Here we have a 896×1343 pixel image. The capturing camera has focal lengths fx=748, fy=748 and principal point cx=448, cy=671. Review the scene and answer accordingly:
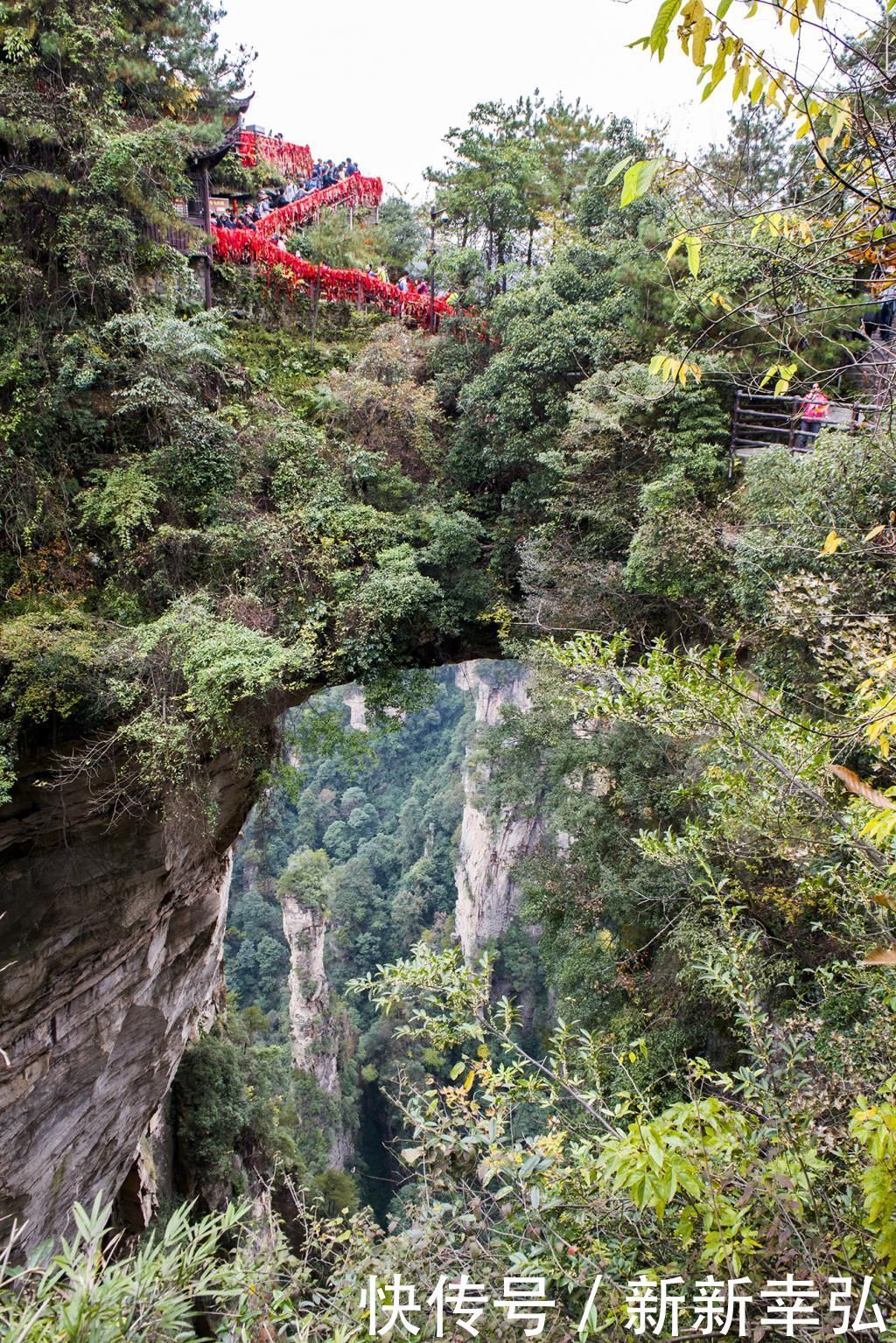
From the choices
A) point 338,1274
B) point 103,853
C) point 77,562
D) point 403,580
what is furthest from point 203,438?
point 338,1274

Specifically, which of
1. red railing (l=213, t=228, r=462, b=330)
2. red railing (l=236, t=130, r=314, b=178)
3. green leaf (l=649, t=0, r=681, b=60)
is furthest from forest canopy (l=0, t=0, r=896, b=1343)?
red railing (l=236, t=130, r=314, b=178)

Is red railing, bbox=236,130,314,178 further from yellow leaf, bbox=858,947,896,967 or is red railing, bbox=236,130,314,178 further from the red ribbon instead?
yellow leaf, bbox=858,947,896,967

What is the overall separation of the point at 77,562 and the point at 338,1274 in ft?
20.7

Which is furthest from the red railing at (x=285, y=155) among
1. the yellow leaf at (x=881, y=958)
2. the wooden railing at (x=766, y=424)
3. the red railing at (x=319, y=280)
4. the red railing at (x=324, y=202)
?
the yellow leaf at (x=881, y=958)

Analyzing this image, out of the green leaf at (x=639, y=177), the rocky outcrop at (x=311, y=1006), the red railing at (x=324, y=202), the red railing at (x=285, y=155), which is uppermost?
the red railing at (x=285, y=155)

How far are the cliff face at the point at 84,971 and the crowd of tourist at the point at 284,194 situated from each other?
27.1 feet

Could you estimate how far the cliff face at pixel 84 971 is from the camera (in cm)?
640

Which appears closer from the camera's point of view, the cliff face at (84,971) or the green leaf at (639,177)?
the green leaf at (639,177)

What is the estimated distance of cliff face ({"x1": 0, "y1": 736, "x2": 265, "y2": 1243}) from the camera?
6402 millimetres

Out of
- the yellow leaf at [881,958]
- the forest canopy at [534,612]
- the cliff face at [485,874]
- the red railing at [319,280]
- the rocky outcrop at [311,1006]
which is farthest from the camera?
the cliff face at [485,874]

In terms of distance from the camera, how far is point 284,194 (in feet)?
40.9

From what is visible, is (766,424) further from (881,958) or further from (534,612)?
(881,958)

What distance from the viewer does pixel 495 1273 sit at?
2109mm

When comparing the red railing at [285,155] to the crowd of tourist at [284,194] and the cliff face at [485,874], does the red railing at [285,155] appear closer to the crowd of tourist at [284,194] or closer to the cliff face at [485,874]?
the crowd of tourist at [284,194]
